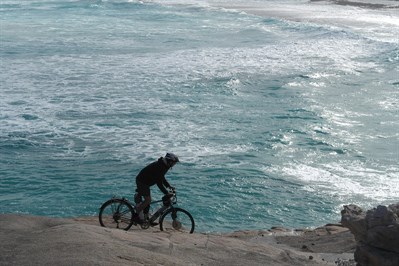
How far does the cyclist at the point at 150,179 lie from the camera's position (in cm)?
1193

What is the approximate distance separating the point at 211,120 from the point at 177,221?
1280 centimetres

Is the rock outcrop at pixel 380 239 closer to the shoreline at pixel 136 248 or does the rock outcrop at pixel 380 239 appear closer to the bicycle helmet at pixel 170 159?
the shoreline at pixel 136 248

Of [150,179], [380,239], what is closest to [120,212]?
[150,179]

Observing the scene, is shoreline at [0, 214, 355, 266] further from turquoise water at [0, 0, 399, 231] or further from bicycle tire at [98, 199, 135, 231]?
turquoise water at [0, 0, 399, 231]

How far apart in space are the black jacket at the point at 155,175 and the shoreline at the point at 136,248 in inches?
33.5

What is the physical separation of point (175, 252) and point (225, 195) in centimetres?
799

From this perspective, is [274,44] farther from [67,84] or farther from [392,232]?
[392,232]

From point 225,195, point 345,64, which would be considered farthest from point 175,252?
point 345,64

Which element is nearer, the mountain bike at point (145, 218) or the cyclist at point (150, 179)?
the cyclist at point (150, 179)

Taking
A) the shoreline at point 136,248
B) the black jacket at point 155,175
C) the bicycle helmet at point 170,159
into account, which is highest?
the bicycle helmet at point 170,159

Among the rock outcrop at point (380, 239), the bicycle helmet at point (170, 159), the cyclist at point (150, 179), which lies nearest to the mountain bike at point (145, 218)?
the cyclist at point (150, 179)

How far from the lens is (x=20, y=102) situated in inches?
1115

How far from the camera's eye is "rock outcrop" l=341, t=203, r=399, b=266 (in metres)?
9.38

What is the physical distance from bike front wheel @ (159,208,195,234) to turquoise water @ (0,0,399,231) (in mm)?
2696
